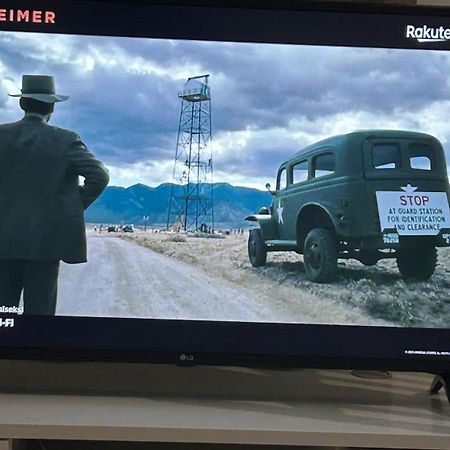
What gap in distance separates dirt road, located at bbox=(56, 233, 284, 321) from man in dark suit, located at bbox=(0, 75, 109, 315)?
0.04 metres

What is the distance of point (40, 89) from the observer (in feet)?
5.03

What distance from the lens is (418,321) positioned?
1510 mm

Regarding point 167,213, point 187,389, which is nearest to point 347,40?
point 167,213

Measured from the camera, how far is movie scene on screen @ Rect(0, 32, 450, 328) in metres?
1.52

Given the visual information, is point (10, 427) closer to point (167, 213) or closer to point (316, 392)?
point (167, 213)

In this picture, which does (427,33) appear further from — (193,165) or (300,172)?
(193,165)

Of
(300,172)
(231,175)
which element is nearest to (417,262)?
(300,172)

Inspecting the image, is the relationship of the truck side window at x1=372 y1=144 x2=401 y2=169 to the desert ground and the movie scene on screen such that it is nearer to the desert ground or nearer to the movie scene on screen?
the movie scene on screen

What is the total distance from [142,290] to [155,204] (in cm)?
21

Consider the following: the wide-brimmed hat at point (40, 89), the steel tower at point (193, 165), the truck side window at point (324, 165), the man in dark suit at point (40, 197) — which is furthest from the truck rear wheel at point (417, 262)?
the wide-brimmed hat at point (40, 89)

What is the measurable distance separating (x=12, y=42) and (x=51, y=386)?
2.66 feet

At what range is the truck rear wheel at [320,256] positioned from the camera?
154cm

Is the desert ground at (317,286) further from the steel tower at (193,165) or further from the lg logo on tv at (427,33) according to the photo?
the lg logo on tv at (427,33)

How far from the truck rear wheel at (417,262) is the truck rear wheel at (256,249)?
32 cm
